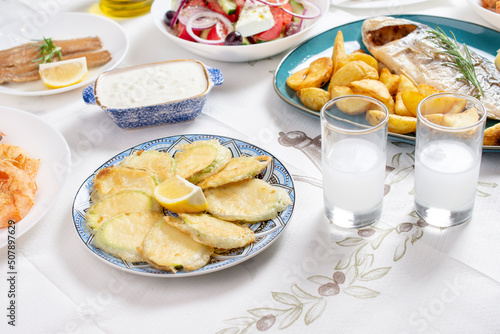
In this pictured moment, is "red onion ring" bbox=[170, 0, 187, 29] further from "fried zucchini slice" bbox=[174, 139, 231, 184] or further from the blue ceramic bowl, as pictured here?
"fried zucchini slice" bbox=[174, 139, 231, 184]

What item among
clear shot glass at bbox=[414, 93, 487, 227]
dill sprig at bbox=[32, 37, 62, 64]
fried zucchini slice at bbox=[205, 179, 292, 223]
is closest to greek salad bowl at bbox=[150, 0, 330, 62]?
dill sprig at bbox=[32, 37, 62, 64]

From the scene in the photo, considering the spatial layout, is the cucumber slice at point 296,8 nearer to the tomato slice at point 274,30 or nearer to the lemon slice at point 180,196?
the tomato slice at point 274,30

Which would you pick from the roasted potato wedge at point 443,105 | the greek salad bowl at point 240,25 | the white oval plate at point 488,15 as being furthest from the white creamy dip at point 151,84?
the white oval plate at point 488,15

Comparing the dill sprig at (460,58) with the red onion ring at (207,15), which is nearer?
the dill sprig at (460,58)

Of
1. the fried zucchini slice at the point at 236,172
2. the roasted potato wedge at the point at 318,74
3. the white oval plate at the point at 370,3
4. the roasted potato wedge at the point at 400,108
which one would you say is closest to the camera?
the fried zucchini slice at the point at 236,172

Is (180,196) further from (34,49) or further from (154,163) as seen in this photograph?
(34,49)

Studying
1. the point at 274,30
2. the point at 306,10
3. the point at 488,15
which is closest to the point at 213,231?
the point at 274,30
